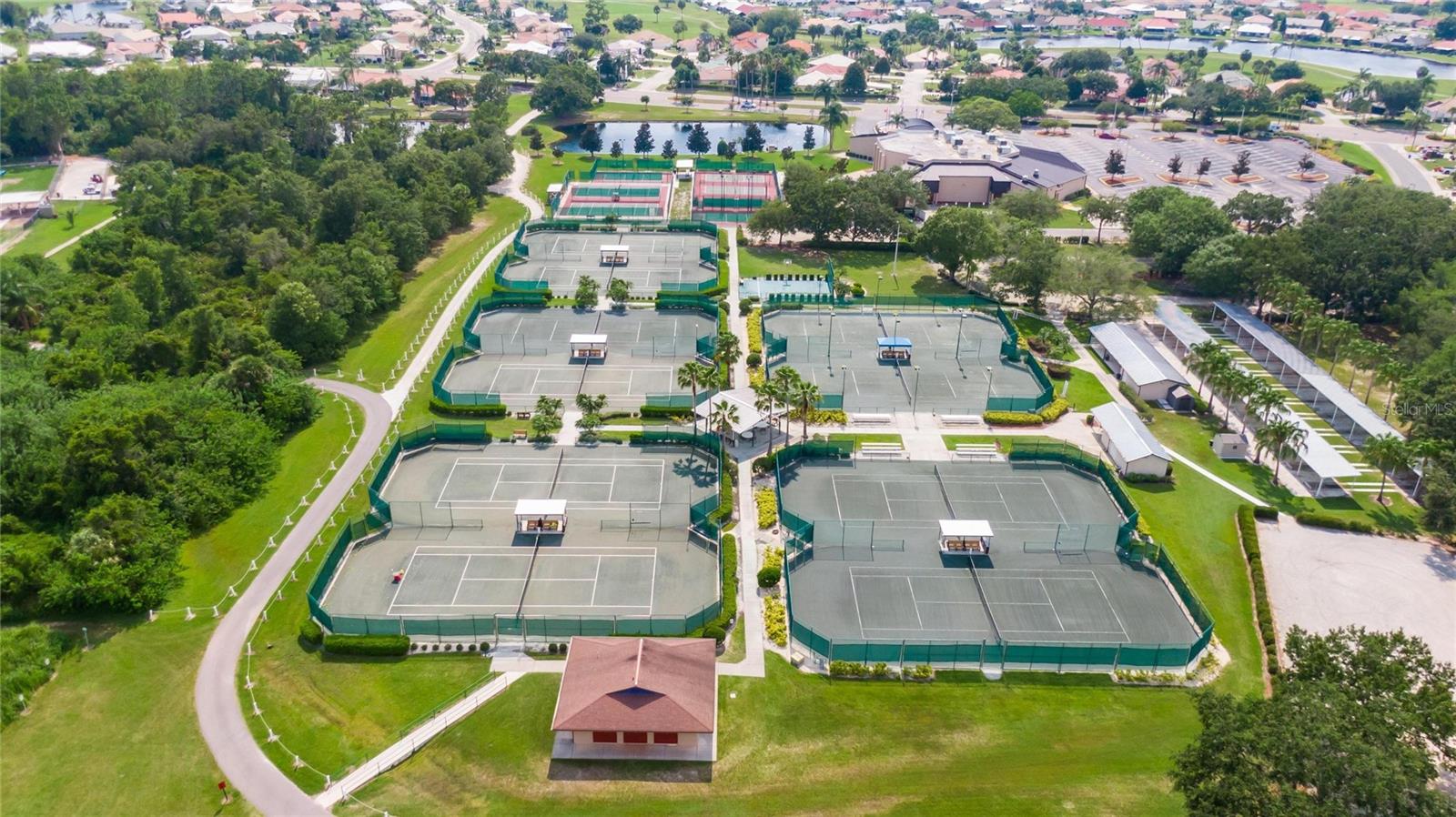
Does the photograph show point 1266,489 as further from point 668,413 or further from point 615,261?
point 615,261

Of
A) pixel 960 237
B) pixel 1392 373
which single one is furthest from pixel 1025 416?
pixel 960 237

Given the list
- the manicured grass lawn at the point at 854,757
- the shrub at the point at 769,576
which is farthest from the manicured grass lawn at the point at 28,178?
the shrub at the point at 769,576

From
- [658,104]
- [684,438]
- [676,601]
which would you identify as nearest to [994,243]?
[684,438]

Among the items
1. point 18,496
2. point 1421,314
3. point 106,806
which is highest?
point 1421,314

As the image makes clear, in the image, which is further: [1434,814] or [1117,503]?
[1117,503]

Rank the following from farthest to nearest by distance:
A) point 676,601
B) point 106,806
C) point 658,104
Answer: point 658,104 < point 676,601 < point 106,806

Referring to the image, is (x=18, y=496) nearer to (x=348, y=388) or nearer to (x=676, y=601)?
(x=348, y=388)

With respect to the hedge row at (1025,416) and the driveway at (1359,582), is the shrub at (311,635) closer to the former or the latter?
the hedge row at (1025,416)
